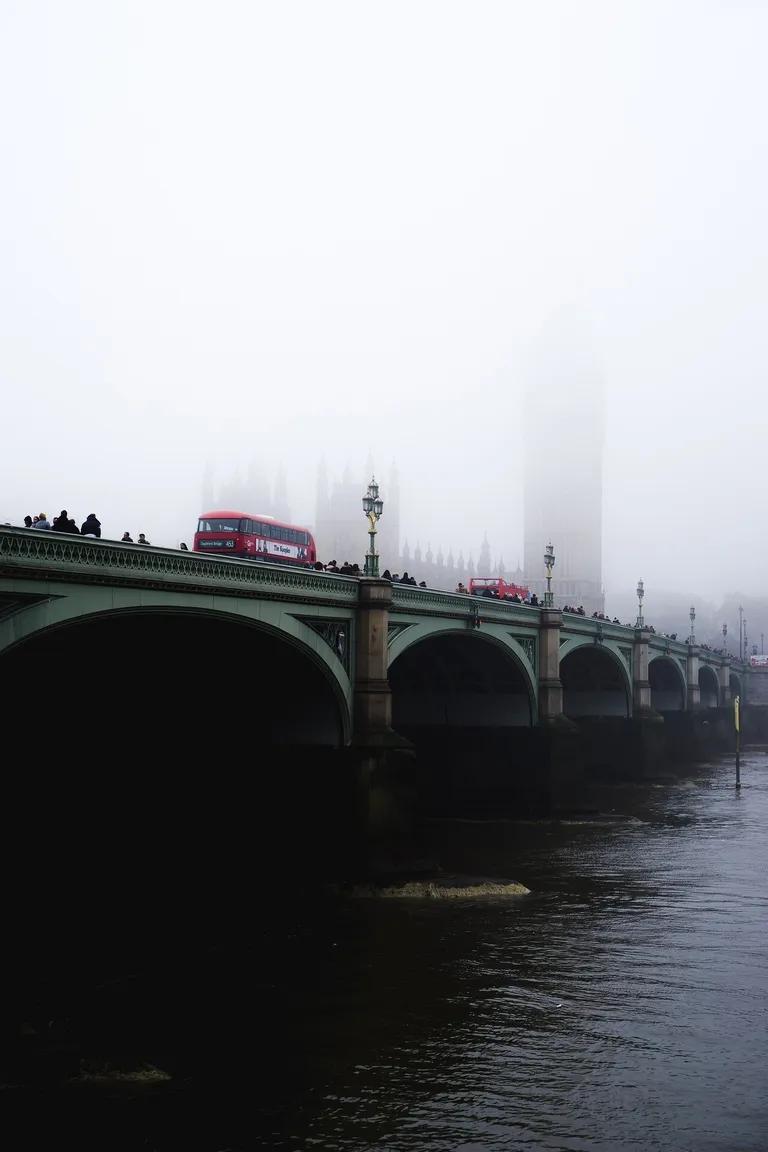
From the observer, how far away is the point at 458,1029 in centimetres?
1833

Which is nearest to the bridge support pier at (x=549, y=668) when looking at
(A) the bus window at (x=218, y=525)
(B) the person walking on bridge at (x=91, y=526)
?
(A) the bus window at (x=218, y=525)

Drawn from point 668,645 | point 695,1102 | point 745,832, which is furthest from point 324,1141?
point 668,645

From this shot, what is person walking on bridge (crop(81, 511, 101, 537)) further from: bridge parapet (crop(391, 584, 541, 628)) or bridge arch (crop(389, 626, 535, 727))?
bridge arch (crop(389, 626, 535, 727))

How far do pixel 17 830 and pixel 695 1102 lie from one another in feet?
78.0

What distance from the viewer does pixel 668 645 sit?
8306 cm

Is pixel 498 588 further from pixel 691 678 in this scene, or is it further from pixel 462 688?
pixel 691 678

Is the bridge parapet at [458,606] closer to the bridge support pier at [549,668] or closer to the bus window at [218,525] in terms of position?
the bridge support pier at [549,668]

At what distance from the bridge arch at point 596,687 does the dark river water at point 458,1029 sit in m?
36.4

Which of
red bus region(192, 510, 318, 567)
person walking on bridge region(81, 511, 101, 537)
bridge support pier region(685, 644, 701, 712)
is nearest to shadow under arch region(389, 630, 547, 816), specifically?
red bus region(192, 510, 318, 567)

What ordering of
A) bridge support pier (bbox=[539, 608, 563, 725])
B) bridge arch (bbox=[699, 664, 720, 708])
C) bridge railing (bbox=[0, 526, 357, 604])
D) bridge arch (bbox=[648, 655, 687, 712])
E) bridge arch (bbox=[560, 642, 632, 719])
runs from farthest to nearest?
bridge arch (bbox=[699, 664, 720, 708])
bridge arch (bbox=[648, 655, 687, 712])
bridge arch (bbox=[560, 642, 632, 719])
bridge support pier (bbox=[539, 608, 563, 725])
bridge railing (bbox=[0, 526, 357, 604])

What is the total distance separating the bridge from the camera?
23.4m

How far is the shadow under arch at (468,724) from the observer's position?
47750 mm

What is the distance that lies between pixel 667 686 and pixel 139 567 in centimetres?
7417

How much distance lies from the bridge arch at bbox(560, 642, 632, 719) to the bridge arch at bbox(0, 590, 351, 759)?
112 feet
